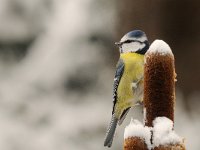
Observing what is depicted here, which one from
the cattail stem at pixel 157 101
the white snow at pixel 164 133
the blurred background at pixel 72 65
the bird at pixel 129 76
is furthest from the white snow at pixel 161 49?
the blurred background at pixel 72 65

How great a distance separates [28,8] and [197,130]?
503cm

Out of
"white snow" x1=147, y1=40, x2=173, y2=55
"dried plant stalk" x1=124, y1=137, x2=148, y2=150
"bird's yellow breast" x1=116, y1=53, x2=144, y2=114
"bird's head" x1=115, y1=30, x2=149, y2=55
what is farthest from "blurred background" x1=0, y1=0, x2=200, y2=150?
"dried plant stalk" x1=124, y1=137, x2=148, y2=150

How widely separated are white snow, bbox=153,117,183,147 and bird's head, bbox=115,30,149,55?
46.1 inches

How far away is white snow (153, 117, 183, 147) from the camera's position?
250 cm

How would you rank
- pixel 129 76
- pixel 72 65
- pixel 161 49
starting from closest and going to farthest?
1. pixel 161 49
2. pixel 129 76
3. pixel 72 65

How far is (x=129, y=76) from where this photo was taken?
13.3 ft

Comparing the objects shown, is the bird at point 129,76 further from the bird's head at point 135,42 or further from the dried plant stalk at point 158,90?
the dried plant stalk at point 158,90

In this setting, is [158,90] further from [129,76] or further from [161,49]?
[129,76]

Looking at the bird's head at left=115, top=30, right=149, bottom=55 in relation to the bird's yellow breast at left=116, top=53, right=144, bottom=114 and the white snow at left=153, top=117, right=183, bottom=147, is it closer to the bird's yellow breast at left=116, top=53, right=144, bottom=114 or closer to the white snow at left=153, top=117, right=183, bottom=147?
the bird's yellow breast at left=116, top=53, right=144, bottom=114

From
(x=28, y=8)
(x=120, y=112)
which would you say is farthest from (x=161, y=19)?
(x=120, y=112)

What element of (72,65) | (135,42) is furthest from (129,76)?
(72,65)

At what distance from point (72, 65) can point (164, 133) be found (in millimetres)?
11587

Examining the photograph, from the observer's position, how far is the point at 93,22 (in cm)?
1482

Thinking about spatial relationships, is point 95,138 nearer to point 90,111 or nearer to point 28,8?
point 90,111
